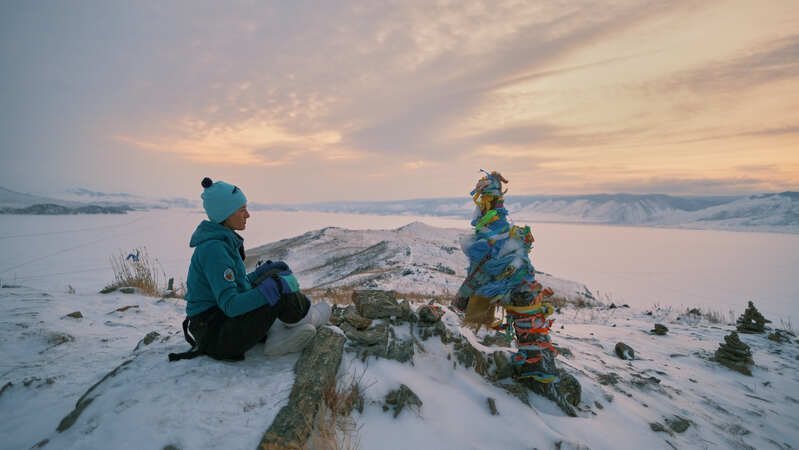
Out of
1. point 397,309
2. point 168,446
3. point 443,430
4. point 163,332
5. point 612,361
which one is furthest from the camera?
point 612,361

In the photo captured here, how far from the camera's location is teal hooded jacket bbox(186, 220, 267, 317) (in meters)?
2.35

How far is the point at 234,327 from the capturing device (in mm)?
2492

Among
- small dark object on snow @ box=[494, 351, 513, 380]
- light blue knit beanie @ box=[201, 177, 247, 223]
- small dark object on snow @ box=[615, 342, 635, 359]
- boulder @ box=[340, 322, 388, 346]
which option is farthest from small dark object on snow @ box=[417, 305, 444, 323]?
small dark object on snow @ box=[615, 342, 635, 359]

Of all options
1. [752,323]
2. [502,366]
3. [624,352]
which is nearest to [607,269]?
[752,323]

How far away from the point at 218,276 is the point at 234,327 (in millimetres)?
449

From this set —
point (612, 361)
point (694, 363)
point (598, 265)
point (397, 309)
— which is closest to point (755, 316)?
point (694, 363)

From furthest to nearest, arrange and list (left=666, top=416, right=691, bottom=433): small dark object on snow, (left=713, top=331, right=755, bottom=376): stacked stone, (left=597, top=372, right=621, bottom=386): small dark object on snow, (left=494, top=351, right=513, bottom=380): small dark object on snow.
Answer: (left=713, top=331, right=755, bottom=376): stacked stone < (left=597, top=372, right=621, bottom=386): small dark object on snow < (left=494, top=351, right=513, bottom=380): small dark object on snow < (left=666, top=416, right=691, bottom=433): small dark object on snow

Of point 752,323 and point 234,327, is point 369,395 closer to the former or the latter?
point 234,327

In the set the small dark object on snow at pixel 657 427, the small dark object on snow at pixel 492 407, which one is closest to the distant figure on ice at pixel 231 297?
the small dark object on snow at pixel 492 407

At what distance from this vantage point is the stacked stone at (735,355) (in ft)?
16.2

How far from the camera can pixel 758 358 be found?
5398 millimetres

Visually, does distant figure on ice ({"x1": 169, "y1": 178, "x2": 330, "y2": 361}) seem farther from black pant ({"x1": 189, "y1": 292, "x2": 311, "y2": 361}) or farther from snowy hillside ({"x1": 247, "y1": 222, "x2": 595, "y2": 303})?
snowy hillside ({"x1": 247, "y1": 222, "x2": 595, "y2": 303})

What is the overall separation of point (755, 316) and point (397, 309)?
27.8 ft

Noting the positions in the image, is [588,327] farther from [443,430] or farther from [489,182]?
[443,430]
